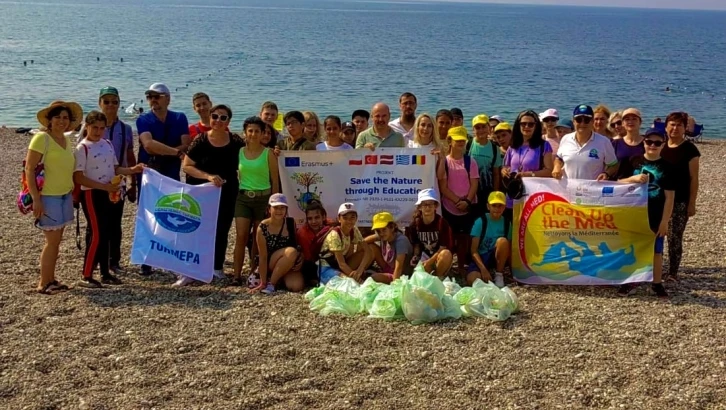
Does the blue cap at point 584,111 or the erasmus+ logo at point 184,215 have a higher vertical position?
the blue cap at point 584,111

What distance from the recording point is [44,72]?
49.2 metres

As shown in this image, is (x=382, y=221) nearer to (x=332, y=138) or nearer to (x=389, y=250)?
(x=389, y=250)

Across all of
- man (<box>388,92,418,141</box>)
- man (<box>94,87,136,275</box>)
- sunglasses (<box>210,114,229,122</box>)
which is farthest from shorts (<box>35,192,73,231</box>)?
man (<box>388,92,418,141</box>)

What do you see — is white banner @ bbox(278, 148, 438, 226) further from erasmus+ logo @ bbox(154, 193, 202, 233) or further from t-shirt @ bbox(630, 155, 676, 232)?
t-shirt @ bbox(630, 155, 676, 232)

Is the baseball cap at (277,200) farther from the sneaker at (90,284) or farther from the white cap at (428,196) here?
the sneaker at (90,284)

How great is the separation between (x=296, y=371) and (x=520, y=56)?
72.9 metres

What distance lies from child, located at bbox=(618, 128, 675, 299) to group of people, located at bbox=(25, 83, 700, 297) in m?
0.01

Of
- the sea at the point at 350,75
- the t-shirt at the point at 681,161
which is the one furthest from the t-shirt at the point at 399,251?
the sea at the point at 350,75

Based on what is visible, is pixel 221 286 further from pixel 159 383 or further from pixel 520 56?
pixel 520 56

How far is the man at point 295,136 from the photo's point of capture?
30.0 ft

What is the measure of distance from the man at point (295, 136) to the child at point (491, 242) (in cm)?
226

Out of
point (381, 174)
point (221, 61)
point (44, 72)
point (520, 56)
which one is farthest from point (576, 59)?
point (381, 174)

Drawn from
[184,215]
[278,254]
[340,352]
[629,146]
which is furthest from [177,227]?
[629,146]

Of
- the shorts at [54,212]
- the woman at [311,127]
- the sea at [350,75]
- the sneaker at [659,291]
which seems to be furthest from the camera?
the sea at [350,75]
